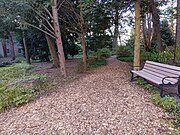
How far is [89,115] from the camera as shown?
3.46 meters

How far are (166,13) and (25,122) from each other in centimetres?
769

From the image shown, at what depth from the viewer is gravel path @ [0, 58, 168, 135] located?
9.69ft

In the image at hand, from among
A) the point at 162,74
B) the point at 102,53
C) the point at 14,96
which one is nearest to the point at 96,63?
the point at 102,53

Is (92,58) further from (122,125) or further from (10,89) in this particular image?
(122,125)

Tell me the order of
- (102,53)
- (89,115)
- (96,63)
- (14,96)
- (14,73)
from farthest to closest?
(102,53) → (96,63) → (14,73) → (14,96) → (89,115)

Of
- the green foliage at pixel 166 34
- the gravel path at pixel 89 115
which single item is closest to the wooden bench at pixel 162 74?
the gravel path at pixel 89 115

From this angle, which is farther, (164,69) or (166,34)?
(166,34)

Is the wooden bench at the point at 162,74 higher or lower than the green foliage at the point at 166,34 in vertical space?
lower

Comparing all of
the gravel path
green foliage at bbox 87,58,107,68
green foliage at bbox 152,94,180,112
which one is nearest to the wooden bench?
green foliage at bbox 152,94,180,112

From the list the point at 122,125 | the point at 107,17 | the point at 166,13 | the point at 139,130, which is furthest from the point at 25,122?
the point at 166,13

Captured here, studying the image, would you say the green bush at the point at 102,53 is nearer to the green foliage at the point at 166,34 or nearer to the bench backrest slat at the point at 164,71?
the bench backrest slat at the point at 164,71

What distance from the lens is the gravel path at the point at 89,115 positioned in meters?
2.95

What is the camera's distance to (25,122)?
3.44 m

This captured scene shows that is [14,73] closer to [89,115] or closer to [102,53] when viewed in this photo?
[89,115]
